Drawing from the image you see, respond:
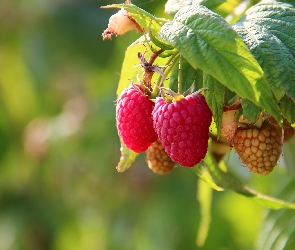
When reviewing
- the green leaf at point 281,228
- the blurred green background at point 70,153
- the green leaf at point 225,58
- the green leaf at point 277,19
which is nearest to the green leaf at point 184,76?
the green leaf at point 277,19

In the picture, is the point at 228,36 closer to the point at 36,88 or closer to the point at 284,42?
the point at 284,42

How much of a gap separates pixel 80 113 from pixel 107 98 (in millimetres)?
326

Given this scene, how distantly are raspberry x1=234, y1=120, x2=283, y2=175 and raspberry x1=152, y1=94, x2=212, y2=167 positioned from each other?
0.10 metres

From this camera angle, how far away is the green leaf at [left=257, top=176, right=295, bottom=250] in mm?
2418

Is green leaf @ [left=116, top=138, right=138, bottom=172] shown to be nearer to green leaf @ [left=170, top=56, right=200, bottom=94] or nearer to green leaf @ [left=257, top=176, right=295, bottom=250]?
green leaf @ [left=170, top=56, right=200, bottom=94]

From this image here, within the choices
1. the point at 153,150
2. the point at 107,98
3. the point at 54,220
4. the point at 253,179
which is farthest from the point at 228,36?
the point at 54,220

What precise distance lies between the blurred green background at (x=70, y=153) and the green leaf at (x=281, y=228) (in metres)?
1.41

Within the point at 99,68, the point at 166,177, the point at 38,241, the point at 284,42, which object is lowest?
the point at 38,241

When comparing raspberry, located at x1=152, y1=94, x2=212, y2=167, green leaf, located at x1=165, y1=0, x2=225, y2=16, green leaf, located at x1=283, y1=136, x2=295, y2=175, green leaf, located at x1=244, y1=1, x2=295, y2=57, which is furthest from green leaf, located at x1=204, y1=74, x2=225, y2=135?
green leaf, located at x1=283, y1=136, x2=295, y2=175

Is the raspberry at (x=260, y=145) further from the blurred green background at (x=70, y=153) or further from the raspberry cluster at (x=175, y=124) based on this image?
the blurred green background at (x=70, y=153)

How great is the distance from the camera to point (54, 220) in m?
5.38

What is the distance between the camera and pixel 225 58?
53.2 inches

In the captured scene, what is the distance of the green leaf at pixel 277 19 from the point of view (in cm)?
144

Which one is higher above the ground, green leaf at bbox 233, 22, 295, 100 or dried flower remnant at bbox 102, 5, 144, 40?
green leaf at bbox 233, 22, 295, 100
